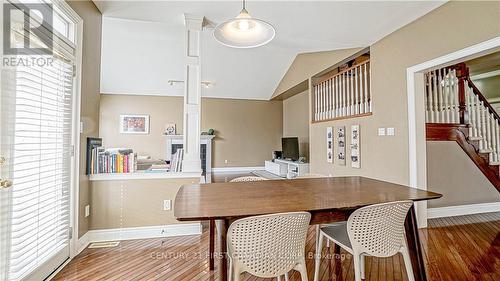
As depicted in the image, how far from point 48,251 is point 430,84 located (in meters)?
4.84

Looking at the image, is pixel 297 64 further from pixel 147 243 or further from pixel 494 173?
pixel 147 243

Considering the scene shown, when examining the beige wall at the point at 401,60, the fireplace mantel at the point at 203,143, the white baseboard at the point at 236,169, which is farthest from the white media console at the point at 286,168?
the fireplace mantel at the point at 203,143

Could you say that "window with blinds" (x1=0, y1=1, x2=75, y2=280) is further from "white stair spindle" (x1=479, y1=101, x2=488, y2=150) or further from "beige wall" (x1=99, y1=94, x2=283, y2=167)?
"beige wall" (x1=99, y1=94, x2=283, y2=167)

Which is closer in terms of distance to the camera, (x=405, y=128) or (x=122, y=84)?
(x=405, y=128)

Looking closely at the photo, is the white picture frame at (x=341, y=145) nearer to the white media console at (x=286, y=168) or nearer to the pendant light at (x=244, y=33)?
the white media console at (x=286, y=168)

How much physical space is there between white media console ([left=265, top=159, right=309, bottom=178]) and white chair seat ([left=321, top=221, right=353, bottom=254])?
13.6ft

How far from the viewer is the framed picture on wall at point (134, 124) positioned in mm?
7941

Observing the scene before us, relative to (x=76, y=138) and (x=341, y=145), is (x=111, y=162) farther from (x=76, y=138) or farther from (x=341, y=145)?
(x=341, y=145)

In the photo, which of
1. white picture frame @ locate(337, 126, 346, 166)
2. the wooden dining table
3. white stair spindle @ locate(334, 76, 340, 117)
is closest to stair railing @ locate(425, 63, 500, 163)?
white picture frame @ locate(337, 126, 346, 166)

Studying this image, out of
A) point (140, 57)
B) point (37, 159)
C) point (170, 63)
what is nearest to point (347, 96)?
point (37, 159)

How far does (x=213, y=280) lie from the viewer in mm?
1940

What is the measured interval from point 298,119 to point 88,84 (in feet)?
19.8

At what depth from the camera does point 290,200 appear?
151cm

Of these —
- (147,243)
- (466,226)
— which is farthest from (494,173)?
(147,243)
